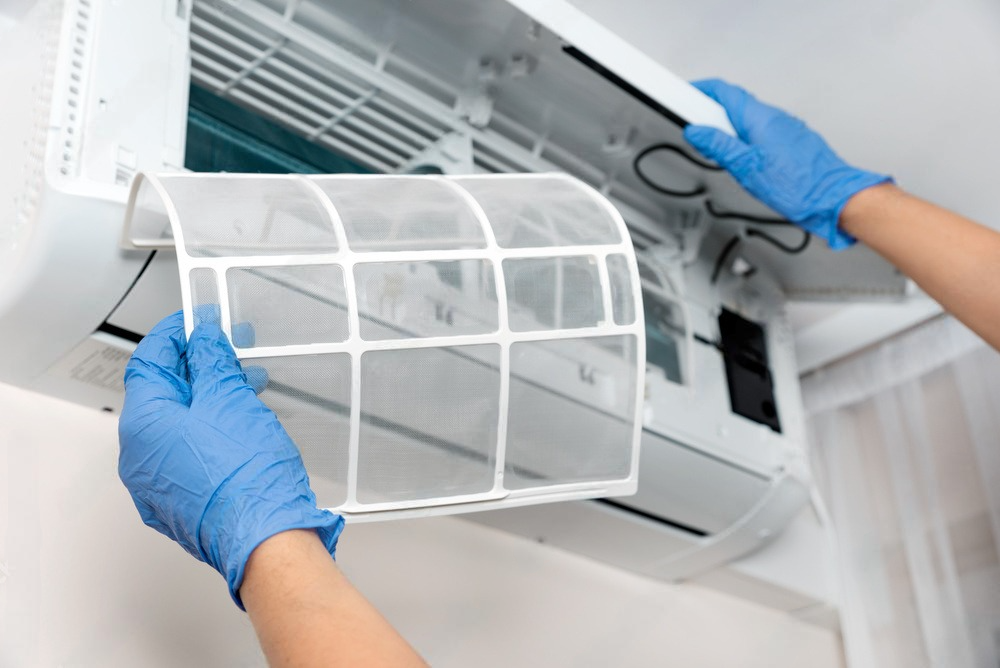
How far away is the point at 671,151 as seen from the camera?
5.23 feet

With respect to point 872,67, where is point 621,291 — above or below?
below

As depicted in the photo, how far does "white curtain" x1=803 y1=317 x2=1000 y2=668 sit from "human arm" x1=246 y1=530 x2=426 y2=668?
143cm

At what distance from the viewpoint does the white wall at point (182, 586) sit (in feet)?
3.80

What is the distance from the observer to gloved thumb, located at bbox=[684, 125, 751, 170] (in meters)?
1.46

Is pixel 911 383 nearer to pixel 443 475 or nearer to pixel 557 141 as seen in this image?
pixel 557 141

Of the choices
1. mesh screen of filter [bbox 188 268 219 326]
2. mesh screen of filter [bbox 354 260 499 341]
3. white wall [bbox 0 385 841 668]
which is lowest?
white wall [bbox 0 385 841 668]

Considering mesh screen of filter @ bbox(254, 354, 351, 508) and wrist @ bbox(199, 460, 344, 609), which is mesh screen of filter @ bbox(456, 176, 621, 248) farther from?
wrist @ bbox(199, 460, 344, 609)

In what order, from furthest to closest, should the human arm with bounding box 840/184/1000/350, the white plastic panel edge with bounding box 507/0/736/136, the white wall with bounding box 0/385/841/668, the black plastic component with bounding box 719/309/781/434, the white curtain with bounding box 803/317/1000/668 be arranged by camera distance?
the white curtain with bounding box 803/317/1000/668
the black plastic component with bounding box 719/309/781/434
the human arm with bounding box 840/184/1000/350
the white plastic panel edge with bounding box 507/0/736/136
the white wall with bounding box 0/385/841/668

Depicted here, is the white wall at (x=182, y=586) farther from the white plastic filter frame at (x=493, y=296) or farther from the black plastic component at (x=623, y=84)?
the black plastic component at (x=623, y=84)

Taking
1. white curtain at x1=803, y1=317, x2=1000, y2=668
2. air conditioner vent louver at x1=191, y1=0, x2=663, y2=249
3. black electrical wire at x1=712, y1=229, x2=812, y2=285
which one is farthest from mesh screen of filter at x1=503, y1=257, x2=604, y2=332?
white curtain at x1=803, y1=317, x2=1000, y2=668

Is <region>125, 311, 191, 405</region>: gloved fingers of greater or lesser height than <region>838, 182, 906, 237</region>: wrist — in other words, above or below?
below

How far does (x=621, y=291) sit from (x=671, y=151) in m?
0.57

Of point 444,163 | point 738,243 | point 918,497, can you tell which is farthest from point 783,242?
point 444,163

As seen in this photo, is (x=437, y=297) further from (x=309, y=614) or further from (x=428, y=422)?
(x=309, y=614)
